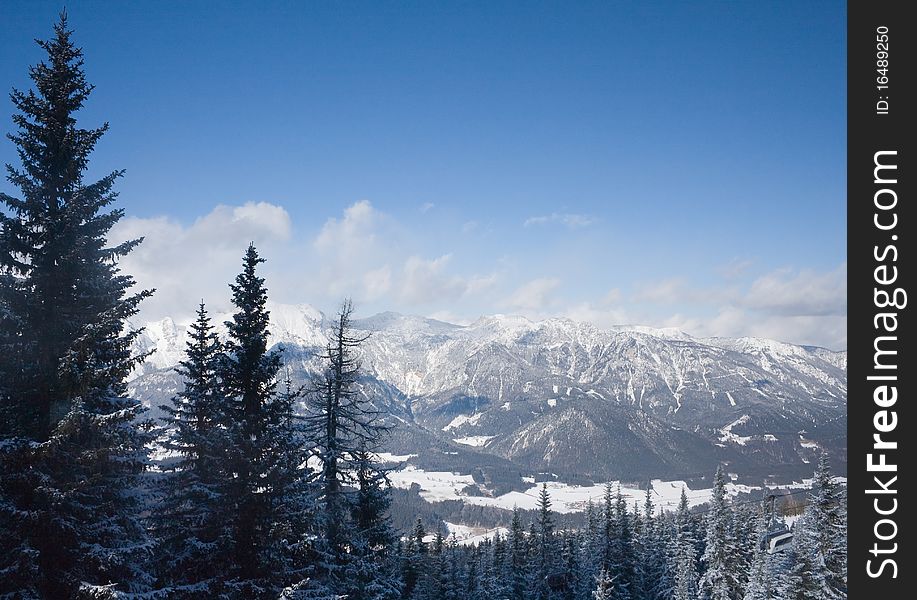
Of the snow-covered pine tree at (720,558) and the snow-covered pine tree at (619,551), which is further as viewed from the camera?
the snow-covered pine tree at (619,551)

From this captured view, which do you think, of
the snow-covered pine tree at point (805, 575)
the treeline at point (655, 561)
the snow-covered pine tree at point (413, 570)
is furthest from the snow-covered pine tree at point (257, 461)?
the snow-covered pine tree at point (805, 575)

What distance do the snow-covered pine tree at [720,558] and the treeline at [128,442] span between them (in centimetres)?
4390

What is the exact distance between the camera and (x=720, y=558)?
57469mm

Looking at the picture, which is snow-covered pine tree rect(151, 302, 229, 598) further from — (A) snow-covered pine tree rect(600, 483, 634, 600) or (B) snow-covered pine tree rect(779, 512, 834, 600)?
(A) snow-covered pine tree rect(600, 483, 634, 600)

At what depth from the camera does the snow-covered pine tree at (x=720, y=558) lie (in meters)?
56.0

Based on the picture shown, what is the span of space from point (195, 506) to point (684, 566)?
62687 mm

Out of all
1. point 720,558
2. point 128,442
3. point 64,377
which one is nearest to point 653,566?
point 720,558

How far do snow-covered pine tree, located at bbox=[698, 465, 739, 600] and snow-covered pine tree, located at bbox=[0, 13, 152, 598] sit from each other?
58.1 meters

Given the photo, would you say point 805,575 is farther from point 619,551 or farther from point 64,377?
point 64,377

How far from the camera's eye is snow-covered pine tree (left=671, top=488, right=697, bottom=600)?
2458 inches

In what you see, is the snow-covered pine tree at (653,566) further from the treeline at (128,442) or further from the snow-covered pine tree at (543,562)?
the treeline at (128,442)
